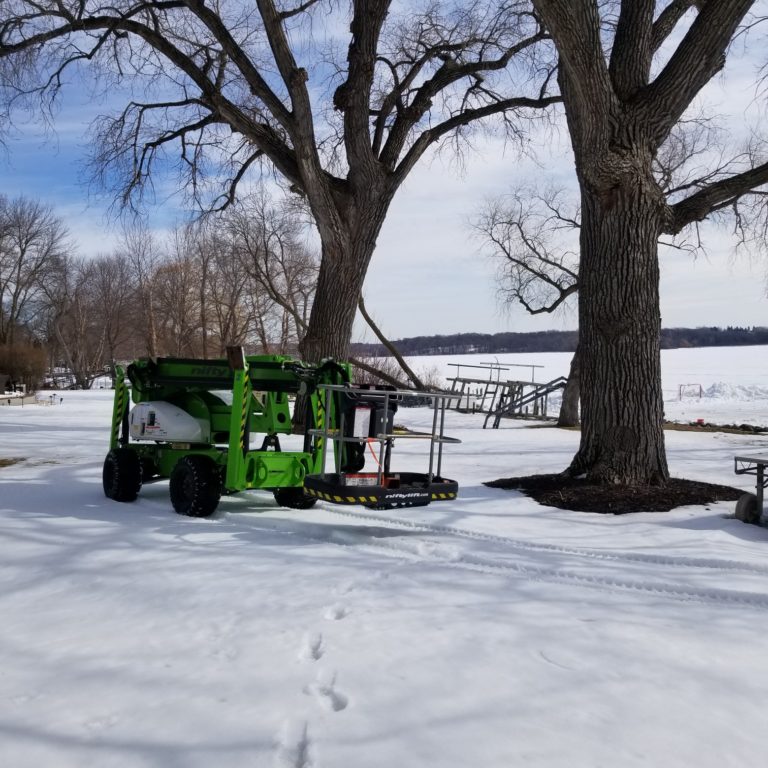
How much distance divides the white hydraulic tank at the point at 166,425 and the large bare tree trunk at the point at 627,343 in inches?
182

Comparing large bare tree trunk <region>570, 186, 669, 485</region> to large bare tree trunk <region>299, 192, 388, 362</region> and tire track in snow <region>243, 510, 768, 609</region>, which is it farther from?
large bare tree trunk <region>299, 192, 388, 362</region>

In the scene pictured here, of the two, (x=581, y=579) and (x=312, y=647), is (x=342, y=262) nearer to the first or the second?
(x=581, y=579)

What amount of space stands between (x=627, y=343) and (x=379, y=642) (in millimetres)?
6391

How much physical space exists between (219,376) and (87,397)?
35.8m

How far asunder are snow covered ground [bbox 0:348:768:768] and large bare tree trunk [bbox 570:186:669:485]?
160 cm

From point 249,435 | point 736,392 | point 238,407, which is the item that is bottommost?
point 249,435

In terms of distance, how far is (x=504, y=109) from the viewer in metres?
18.1

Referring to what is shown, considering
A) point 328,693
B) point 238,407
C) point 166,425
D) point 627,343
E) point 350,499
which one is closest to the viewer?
point 328,693

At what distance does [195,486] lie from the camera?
765cm

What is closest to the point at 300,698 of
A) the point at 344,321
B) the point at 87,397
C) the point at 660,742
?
the point at 660,742

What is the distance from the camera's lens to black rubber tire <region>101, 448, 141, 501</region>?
8.55 m

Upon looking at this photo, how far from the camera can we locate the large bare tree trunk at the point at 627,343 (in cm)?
910

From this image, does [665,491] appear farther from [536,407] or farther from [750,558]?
[536,407]

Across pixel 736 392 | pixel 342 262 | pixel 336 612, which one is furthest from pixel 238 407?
pixel 736 392
